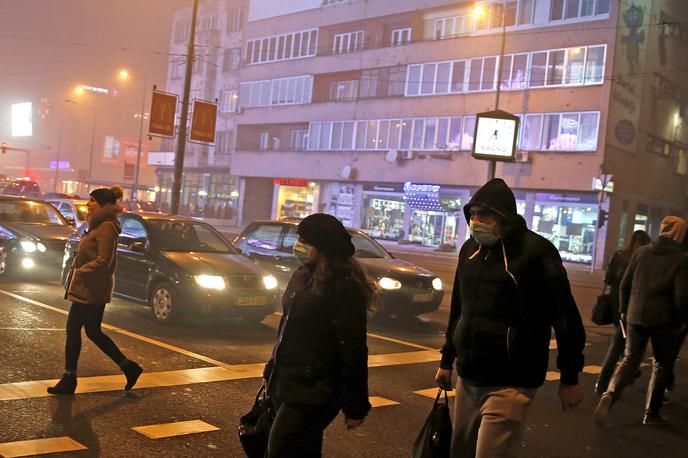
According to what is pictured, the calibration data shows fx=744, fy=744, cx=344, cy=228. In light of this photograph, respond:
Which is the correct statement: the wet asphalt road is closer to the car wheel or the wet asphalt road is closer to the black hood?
the car wheel

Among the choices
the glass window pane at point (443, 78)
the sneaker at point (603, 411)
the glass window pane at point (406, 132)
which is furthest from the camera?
the glass window pane at point (406, 132)

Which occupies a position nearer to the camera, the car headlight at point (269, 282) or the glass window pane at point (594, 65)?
the car headlight at point (269, 282)

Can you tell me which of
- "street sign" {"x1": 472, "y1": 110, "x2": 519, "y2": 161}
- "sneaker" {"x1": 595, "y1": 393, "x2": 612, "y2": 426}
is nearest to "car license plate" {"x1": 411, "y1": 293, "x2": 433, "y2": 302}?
"sneaker" {"x1": 595, "y1": 393, "x2": 612, "y2": 426}

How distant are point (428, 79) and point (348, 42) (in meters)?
8.17

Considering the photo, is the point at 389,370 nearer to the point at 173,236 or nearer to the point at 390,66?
the point at 173,236

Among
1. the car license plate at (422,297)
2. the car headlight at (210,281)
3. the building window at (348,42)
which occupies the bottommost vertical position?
the car license plate at (422,297)

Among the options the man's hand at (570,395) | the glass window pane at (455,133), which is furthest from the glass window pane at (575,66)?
the man's hand at (570,395)

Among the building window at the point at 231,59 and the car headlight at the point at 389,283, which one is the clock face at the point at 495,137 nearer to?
the car headlight at the point at 389,283

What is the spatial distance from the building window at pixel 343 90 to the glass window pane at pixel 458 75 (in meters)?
7.55

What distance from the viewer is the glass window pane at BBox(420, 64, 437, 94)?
A: 1626 inches

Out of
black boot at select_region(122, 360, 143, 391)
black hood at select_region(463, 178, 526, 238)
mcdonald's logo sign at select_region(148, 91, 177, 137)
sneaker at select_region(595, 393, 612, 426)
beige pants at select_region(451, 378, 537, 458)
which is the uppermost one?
mcdonald's logo sign at select_region(148, 91, 177, 137)

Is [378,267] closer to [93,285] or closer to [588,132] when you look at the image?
[93,285]

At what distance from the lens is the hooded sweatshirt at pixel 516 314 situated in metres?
3.51

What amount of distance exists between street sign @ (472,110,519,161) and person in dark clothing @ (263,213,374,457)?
17687mm
